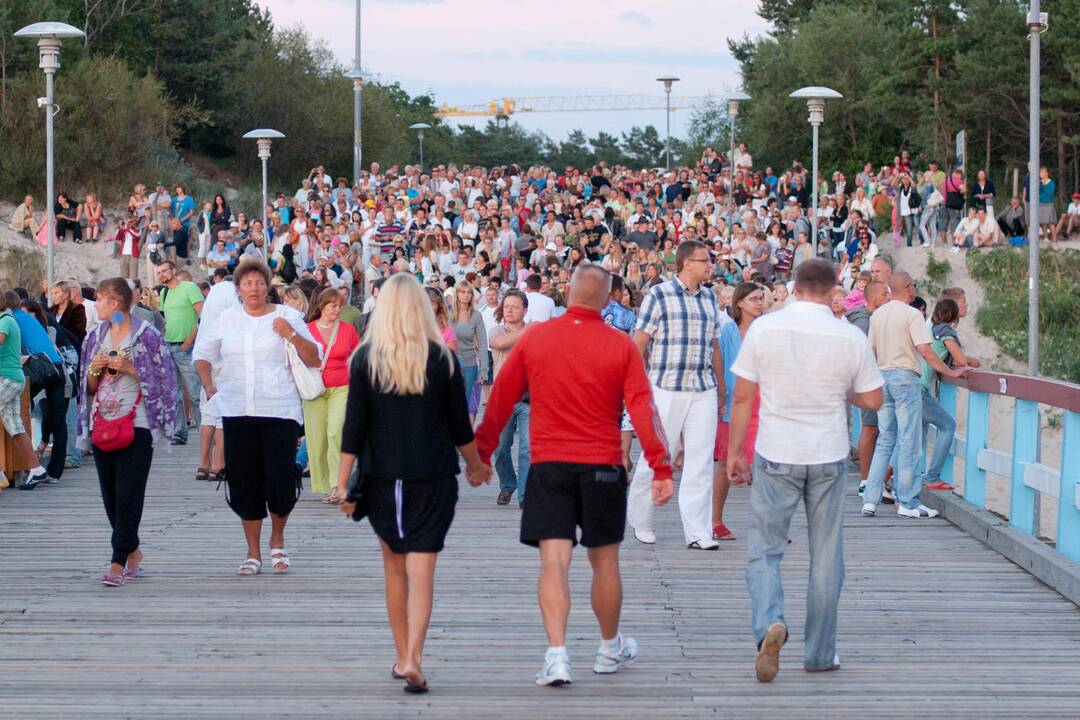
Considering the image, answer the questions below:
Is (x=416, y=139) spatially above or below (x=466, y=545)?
above

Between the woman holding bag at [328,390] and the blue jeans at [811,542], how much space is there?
5752mm

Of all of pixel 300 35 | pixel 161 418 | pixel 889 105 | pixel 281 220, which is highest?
pixel 300 35

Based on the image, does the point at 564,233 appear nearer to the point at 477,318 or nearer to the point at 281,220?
the point at 281,220

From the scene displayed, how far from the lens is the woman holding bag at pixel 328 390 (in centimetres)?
1204

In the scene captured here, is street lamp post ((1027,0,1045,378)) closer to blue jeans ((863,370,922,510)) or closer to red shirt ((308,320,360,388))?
blue jeans ((863,370,922,510))

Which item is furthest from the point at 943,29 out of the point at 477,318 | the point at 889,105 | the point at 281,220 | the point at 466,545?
the point at 466,545

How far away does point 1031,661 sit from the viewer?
7.14 m

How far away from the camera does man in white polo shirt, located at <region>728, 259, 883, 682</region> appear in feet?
21.8

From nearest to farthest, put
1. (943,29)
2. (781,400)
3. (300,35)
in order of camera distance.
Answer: (781,400) → (943,29) → (300,35)

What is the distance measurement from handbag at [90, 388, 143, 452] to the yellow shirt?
567 cm

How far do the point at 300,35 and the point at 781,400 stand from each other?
55.6m

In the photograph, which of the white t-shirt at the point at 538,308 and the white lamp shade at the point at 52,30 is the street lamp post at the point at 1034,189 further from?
the white lamp shade at the point at 52,30

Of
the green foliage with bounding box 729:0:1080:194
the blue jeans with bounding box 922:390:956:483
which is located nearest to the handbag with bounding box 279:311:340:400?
the blue jeans with bounding box 922:390:956:483

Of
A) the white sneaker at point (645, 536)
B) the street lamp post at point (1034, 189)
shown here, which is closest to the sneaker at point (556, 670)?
the white sneaker at point (645, 536)
